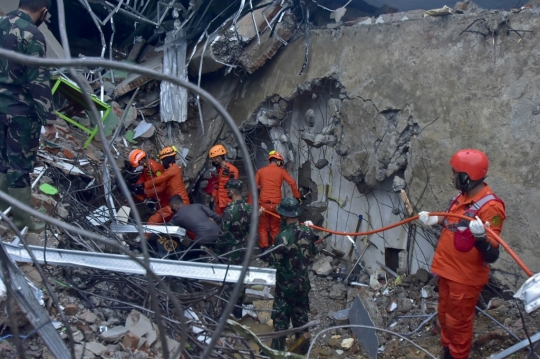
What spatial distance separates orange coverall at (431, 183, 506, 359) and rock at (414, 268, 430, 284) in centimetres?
160

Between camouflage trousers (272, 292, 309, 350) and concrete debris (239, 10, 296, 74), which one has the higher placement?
concrete debris (239, 10, 296, 74)

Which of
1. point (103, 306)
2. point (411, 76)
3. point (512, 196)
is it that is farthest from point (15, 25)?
point (512, 196)

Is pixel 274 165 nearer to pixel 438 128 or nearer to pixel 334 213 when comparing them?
pixel 334 213

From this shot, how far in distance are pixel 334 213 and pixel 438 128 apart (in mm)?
2693

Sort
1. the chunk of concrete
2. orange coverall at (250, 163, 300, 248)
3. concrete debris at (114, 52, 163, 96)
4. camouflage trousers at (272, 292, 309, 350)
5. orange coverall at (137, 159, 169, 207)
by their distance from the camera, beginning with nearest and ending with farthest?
the chunk of concrete
camouflage trousers at (272, 292, 309, 350)
orange coverall at (250, 163, 300, 248)
orange coverall at (137, 159, 169, 207)
concrete debris at (114, 52, 163, 96)

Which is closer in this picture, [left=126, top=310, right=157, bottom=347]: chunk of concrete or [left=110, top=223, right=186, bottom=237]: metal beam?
[left=126, top=310, right=157, bottom=347]: chunk of concrete

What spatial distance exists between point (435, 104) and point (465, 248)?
193cm

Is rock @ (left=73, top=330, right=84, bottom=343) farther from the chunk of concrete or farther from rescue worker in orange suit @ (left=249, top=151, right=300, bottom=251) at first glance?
rescue worker in orange suit @ (left=249, top=151, right=300, bottom=251)

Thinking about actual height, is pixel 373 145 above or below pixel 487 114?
below

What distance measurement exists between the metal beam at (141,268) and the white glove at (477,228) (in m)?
1.49

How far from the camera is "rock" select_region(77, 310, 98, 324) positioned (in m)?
3.51

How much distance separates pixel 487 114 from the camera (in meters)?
4.87

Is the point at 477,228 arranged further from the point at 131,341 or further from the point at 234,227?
the point at 234,227

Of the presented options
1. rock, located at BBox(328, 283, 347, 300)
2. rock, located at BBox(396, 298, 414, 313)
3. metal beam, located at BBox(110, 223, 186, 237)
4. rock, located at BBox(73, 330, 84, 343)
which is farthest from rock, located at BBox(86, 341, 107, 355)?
rock, located at BBox(328, 283, 347, 300)
